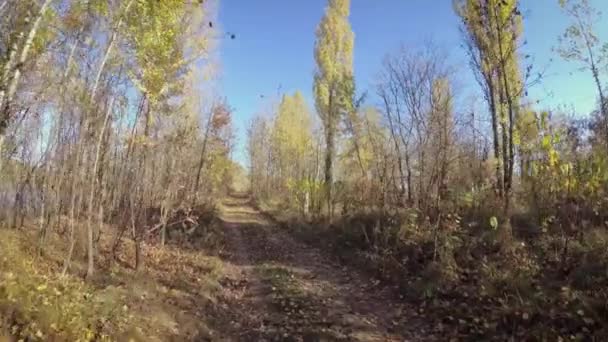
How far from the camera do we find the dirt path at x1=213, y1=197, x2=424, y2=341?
21.9 ft

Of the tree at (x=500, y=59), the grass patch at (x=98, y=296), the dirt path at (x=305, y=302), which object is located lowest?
the dirt path at (x=305, y=302)

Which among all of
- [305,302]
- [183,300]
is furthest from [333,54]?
[183,300]

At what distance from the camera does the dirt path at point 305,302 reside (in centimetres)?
666

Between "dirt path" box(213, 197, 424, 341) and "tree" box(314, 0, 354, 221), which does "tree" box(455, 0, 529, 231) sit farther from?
"tree" box(314, 0, 354, 221)

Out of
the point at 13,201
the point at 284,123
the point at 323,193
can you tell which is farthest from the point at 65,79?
the point at 284,123

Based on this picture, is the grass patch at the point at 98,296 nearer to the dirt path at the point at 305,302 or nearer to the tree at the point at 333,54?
the dirt path at the point at 305,302

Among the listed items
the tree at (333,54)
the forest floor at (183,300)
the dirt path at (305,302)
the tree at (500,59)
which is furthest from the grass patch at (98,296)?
the tree at (333,54)

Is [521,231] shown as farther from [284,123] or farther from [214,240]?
[284,123]

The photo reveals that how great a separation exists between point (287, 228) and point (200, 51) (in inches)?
362

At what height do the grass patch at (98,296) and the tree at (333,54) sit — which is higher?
the tree at (333,54)

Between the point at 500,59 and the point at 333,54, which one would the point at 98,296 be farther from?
the point at 333,54

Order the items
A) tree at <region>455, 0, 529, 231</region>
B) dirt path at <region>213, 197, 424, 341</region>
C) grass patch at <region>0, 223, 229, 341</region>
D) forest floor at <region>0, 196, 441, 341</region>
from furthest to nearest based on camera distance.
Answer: tree at <region>455, 0, 529, 231</region> < dirt path at <region>213, 197, 424, 341</region> < forest floor at <region>0, 196, 441, 341</region> < grass patch at <region>0, 223, 229, 341</region>

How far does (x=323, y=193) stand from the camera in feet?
63.0

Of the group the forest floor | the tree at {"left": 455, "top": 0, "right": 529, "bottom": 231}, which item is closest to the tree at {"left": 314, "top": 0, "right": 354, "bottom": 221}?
the tree at {"left": 455, "top": 0, "right": 529, "bottom": 231}
